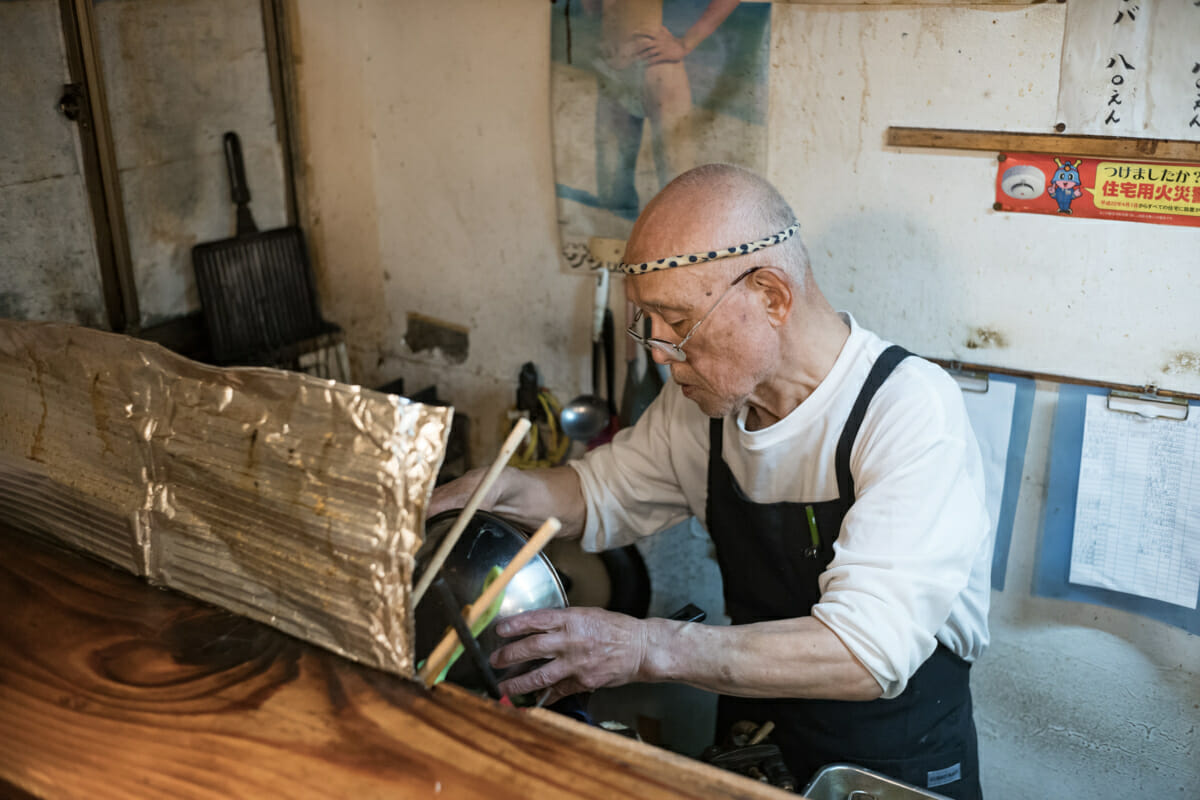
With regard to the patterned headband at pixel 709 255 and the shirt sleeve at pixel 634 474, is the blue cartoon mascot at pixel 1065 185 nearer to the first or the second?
the patterned headband at pixel 709 255

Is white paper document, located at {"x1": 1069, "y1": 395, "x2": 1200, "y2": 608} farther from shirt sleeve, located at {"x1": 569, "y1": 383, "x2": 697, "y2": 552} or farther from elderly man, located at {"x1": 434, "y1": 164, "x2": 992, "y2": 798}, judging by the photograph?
shirt sleeve, located at {"x1": 569, "y1": 383, "x2": 697, "y2": 552}

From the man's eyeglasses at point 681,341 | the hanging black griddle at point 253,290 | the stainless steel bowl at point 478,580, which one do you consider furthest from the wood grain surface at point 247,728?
the hanging black griddle at point 253,290

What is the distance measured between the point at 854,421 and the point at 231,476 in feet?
3.28

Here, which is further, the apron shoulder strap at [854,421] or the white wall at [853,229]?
the white wall at [853,229]

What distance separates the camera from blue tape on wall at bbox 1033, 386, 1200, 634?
210cm

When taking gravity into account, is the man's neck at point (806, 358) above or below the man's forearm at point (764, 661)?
above

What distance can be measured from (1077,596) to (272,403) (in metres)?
1.77

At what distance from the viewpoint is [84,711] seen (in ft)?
3.81

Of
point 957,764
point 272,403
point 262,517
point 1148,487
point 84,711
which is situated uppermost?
point 272,403

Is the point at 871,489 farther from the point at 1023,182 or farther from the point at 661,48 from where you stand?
the point at 661,48

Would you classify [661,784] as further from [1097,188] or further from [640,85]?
[640,85]

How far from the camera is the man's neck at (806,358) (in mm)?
1763

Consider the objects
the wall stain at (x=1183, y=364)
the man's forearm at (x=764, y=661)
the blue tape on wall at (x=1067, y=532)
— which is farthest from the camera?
the blue tape on wall at (x=1067, y=532)

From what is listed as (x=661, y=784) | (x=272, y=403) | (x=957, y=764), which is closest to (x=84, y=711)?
(x=272, y=403)
